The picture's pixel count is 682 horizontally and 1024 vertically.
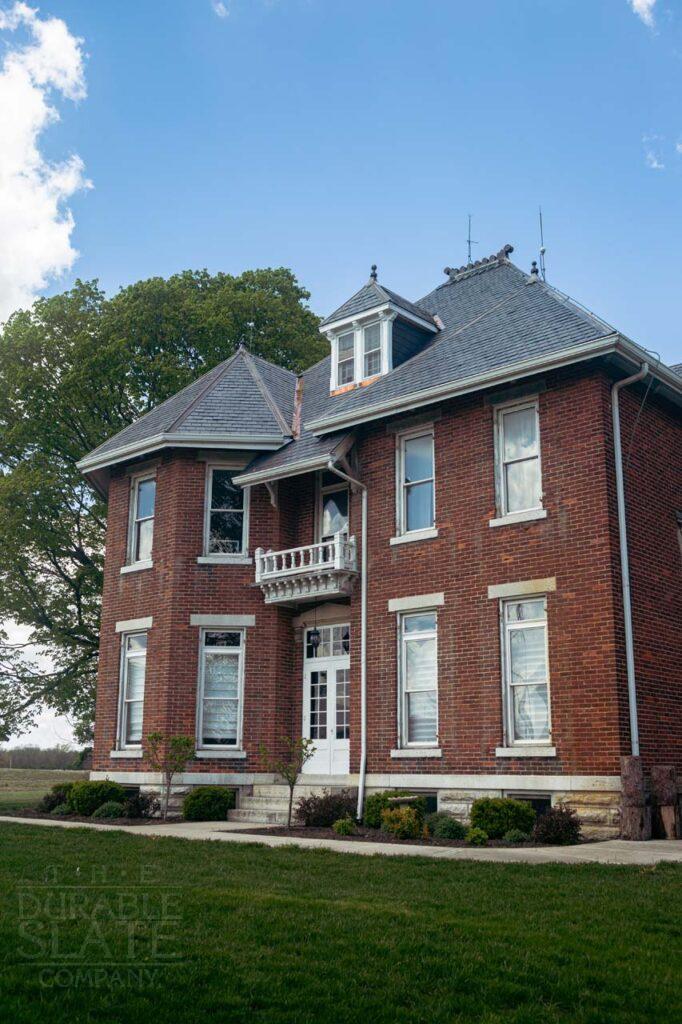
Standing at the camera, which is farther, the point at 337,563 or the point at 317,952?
the point at 337,563

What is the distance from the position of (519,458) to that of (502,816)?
620 cm

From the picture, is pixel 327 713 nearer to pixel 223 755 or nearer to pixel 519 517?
pixel 223 755

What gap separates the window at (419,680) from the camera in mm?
18125

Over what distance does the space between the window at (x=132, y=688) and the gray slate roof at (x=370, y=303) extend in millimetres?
8328

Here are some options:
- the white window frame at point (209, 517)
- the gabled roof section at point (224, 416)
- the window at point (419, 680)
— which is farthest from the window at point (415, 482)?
the white window frame at point (209, 517)

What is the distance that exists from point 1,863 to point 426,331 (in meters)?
14.6

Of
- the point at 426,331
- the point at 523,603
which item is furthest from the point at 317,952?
the point at 426,331

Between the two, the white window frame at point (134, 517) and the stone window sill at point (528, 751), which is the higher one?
the white window frame at point (134, 517)

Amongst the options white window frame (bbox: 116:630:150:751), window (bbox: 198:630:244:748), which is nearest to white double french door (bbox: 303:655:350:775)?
window (bbox: 198:630:244:748)

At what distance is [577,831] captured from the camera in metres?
14.5

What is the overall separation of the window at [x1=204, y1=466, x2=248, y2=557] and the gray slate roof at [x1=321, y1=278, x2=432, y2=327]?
Result: 4.19m

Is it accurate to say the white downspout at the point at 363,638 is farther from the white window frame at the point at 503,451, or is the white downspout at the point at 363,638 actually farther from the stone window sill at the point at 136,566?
the stone window sill at the point at 136,566

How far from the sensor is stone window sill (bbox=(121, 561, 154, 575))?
874 inches

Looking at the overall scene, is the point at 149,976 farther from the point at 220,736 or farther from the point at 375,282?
the point at 375,282
